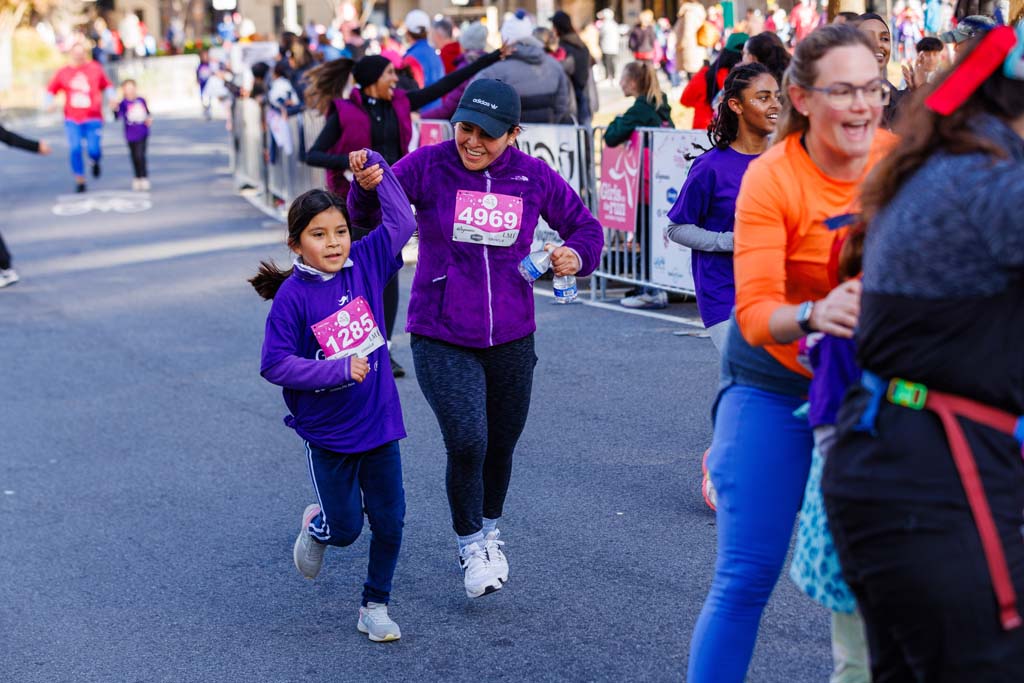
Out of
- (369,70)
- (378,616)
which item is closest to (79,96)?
(369,70)

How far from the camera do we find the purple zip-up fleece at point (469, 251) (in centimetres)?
504

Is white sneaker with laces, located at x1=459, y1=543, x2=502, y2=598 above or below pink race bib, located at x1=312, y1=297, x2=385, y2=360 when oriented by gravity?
below

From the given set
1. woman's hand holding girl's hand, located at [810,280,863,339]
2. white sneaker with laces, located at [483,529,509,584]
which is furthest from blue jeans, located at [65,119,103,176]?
woman's hand holding girl's hand, located at [810,280,863,339]

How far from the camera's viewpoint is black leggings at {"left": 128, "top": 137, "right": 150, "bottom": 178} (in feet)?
72.5

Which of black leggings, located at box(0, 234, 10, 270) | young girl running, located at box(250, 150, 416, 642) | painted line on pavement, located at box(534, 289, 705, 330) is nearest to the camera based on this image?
young girl running, located at box(250, 150, 416, 642)

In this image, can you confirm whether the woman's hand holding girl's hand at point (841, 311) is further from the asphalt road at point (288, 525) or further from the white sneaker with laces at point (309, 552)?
the white sneaker with laces at point (309, 552)

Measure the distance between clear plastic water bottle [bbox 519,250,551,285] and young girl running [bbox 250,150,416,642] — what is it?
417 mm

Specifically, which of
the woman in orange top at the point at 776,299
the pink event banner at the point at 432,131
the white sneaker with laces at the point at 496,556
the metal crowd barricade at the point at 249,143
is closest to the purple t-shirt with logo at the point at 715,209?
the white sneaker with laces at the point at 496,556

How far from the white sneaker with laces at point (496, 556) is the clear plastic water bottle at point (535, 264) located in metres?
1.02

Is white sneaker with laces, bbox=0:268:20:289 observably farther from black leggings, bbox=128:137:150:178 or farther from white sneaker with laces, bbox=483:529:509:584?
white sneaker with laces, bbox=483:529:509:584

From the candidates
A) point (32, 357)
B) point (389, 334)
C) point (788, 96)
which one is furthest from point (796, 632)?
point (32, 357)

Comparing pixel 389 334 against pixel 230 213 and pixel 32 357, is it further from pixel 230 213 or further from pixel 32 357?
pixel 230 213

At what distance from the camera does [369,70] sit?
8820 millimetres

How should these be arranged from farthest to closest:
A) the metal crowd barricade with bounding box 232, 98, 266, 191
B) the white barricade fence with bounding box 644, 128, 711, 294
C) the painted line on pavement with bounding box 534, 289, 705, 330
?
the metal crowd barricade with bounding box 232, 98, 266, 191 < the painted line on pavement with bounding box 534, 289, 705, 330 < the white barricade fence with bounding box 644, 128, 711, 294
